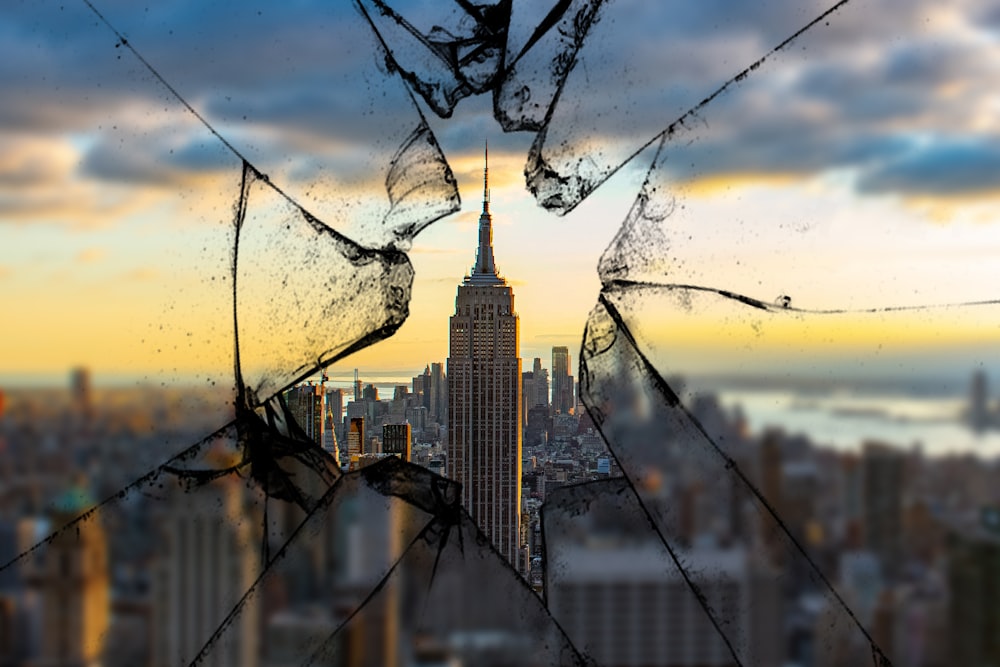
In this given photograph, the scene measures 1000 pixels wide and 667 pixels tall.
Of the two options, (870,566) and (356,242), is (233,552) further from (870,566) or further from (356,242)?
(870,566)

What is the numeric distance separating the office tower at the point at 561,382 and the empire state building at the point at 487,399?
0.44m

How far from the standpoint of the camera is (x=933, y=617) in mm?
1974

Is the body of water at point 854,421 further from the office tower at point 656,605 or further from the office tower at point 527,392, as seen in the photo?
the office tower at point 527,392

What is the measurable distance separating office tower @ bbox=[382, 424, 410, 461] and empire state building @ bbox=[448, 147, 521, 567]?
0.48 meters

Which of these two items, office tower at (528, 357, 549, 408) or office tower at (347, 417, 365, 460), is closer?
office tower at (347, 417, 365, 460)

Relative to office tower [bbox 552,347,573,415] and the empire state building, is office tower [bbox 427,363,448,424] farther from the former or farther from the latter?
office tower [bbox 552,347,573,415]

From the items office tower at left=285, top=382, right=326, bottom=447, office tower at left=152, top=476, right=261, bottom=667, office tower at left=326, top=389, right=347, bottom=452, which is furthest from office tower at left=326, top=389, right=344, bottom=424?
office tower at left=152, top=476, right=261, bottom=667

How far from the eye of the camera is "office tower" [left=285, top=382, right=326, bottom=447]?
7.39 feet

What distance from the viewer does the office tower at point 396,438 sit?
3.49 meters

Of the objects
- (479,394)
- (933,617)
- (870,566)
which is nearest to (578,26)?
(870,566)

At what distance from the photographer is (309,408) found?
2.54 metres

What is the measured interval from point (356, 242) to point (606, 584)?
0.85m

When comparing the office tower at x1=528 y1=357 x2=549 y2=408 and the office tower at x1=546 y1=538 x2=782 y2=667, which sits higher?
the office tower at x1=528 y1=357 x2=549 y2=408

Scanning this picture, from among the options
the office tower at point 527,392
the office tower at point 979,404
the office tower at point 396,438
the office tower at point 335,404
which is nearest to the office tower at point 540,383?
the office tower at point 527,392
